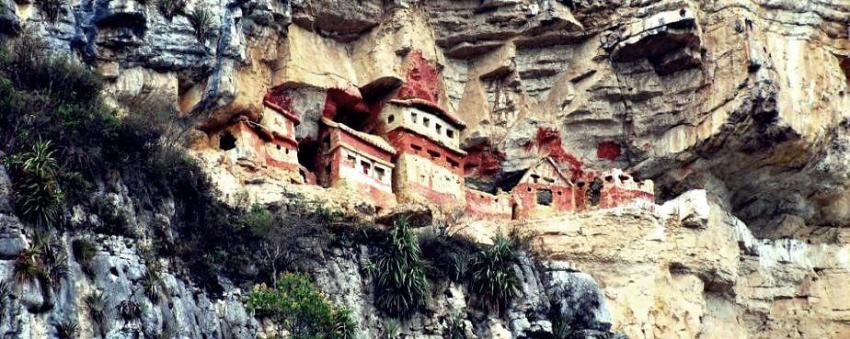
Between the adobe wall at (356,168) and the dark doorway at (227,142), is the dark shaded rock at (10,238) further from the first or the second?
the adobe wall at (356,168)

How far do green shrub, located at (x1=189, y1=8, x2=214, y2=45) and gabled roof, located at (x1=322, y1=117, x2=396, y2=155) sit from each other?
511 centimetres

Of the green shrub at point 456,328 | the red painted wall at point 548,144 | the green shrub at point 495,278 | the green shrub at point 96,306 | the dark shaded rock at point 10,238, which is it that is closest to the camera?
the dark shaded rock at point 10,238

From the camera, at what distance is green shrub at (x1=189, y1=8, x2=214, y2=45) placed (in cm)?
3622

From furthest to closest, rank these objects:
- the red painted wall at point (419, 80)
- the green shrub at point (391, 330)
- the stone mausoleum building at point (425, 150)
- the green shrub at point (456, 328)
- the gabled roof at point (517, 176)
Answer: the gabled roof at point (517, 176), the red painted wall at point (419, 80), the stone mausoleum building at point (425, 150), the green shrub at point (456, 328), the green shrub at point (391, 330)

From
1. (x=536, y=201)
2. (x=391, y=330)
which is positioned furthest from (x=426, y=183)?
(x=391, y=330)

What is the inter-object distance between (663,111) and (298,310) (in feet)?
55.2

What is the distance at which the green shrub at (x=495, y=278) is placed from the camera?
35.3 m

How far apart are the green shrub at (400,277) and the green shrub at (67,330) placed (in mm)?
9086

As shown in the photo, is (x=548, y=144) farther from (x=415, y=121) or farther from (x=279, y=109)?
(x=279, y=109)

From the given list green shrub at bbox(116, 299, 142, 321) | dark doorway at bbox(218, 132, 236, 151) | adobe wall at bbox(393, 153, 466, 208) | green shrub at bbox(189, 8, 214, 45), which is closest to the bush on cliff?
green shrub at bbox(116, 299, 142, 321)

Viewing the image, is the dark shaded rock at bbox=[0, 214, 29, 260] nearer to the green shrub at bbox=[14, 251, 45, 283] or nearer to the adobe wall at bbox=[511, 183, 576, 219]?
the green shrub at bbox=[14, 251, 45, 283]

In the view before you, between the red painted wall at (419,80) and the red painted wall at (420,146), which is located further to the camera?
the red painted wall at (419,80)

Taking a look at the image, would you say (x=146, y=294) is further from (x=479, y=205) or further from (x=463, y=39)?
(x=463, y=39)

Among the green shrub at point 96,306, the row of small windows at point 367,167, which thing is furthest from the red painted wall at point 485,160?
the green shrub at point 96,306
